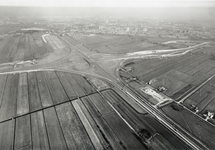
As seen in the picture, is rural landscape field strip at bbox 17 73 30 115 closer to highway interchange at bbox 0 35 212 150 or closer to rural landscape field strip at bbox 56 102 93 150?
rural landscape field strip at bbox 56 102 93 150

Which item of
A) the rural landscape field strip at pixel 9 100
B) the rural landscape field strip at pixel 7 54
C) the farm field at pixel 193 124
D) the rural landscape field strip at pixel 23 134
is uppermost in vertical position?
the rural landscape field strip at pixel 7 54

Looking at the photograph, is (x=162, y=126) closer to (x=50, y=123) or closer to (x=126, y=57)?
(x=50, y=123)

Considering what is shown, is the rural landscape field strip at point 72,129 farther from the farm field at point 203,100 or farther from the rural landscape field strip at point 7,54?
the rural landscape field strip at point 7,54

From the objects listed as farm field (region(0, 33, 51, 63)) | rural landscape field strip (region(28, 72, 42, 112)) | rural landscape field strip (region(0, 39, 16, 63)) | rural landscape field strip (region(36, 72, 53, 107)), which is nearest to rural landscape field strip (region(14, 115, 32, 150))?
rural landscape field strip (region(28, 72, 42, 112))

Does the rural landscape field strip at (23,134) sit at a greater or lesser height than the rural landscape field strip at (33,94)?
lesser

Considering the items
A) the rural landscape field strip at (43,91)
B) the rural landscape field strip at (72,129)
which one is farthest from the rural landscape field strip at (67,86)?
the rural landscape field strip at (43,91)

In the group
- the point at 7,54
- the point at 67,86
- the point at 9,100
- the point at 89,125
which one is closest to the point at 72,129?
the point at 89,125

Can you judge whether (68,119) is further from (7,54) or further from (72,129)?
(7,54)

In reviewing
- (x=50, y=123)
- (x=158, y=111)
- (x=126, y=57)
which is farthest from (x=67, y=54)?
(x=158, y=111)

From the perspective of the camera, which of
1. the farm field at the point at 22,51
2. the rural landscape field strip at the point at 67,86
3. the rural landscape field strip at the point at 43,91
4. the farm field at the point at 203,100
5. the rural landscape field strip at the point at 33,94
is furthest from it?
the farm field at the point at 22,51
